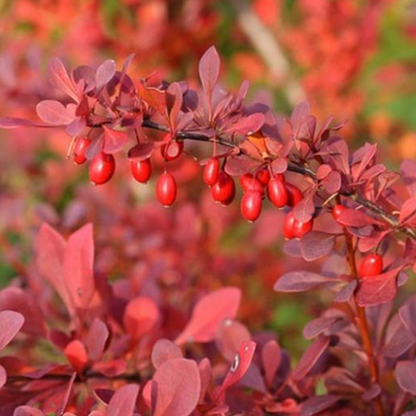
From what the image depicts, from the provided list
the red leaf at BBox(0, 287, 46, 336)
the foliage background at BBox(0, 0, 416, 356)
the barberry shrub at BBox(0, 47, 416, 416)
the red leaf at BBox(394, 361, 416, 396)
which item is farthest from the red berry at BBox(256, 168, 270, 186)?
the foliage background at BBox(0, 0, 416, 356)

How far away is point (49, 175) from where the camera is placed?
2.38 m

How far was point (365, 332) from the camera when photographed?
3.02 ft

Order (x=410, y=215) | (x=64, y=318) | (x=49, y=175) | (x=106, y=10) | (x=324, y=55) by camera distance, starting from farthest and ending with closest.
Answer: (x=324, y=55) < (x=106, y=10) < (x=49, y=175) < (x=64, y=318) < (x=410, y=215)

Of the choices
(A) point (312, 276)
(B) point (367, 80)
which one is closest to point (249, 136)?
(A) point (312, 276)

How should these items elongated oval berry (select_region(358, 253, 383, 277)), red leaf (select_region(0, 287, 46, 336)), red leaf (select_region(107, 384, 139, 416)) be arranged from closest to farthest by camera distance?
red leaf (select_region(107, 384, 139, 416)) → elongated oval berry (select_region(358, 253, 383, 277)) → red leaf (select_region(0, 287, 46, 336))

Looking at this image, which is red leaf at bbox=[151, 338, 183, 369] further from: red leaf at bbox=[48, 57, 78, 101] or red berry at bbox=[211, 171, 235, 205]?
red leaf at bbox=[48, 57, 78, 101]

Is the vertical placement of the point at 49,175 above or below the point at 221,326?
below

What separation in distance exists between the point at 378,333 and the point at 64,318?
0.53m

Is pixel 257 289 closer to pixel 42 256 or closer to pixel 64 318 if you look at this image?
pixel 64 318

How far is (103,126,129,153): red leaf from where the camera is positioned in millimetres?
796

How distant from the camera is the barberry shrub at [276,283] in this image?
2.65ft

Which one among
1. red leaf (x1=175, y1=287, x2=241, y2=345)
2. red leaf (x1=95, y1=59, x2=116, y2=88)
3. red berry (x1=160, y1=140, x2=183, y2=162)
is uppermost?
red leaf (x1=95, y1=59, x2=116, y2=88)

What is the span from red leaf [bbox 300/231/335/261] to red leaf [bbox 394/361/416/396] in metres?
0.14

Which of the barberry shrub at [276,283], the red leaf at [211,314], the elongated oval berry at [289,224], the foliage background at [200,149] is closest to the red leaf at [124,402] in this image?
the barberry shrub at [276,283]
